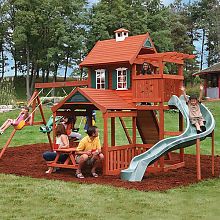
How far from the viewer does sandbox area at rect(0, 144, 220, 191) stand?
9.27m

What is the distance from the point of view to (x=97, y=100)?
36.3 feet

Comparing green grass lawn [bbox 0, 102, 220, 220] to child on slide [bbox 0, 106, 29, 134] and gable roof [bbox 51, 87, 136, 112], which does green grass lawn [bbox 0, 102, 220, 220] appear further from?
child on slide [bbox 0, 106, 29, 134]

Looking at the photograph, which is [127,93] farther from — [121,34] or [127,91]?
[121,34]

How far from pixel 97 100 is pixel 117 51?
198cm

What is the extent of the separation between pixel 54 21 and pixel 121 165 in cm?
3773

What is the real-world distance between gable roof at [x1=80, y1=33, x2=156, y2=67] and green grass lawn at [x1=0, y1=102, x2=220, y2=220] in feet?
13.2

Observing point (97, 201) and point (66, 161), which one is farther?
point (66, 161)

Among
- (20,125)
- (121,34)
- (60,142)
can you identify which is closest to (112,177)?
(60,142)

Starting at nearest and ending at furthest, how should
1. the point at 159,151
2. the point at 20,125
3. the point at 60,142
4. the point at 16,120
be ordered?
the point at 159,151
the point at 60,142
the point at 20,125
the point at 16,120

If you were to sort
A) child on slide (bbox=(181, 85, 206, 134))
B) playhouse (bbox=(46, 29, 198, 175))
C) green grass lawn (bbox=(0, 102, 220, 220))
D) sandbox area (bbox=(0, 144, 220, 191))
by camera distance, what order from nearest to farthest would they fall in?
green grass lawn (bbox=(0, 102, 220, 220)), sandbox area (bbox=(0, 144, 220, 191)), child on slide (bbox=(181, 85, 206, 134)), playhouse (bbox=(46, 29, 198, 175))

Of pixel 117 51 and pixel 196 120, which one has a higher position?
pixel 117 51

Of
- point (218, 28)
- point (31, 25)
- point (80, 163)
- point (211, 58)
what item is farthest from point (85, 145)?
point (211, 58)

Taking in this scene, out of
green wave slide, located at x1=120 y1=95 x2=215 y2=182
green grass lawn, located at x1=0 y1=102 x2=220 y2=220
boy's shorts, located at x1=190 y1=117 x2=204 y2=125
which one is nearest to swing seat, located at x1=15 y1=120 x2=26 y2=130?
green grass lawn, located at x1=0 y1=102 x2=220 y2=220

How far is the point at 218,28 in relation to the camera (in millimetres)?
57562
